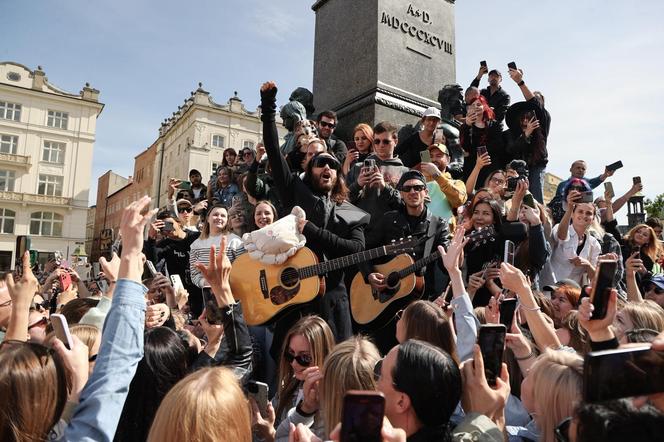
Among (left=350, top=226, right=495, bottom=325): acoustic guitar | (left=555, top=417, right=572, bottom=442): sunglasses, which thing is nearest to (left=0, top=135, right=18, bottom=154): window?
(left=350, top=226, right=495, bottom=325): acoustic guitar

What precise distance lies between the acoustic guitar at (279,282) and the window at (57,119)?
5582 centimetres

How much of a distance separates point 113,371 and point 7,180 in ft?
188

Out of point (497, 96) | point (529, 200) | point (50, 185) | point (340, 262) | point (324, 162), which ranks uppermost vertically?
point (50, 185)

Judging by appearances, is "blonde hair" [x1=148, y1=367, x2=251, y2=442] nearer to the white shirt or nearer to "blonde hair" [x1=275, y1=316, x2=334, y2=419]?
"blonde hair" [x1=275, y1=316, x2=334, y2=419]

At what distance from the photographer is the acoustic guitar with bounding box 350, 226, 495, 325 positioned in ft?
13.9

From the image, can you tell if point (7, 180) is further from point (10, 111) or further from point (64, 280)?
point (64, 280)

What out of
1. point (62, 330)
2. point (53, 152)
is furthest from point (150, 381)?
point (53, 152)

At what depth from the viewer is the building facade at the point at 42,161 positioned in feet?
157

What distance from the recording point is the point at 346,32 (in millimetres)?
8352

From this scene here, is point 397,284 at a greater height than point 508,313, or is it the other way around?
point 397,284

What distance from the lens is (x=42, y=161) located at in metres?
49.7

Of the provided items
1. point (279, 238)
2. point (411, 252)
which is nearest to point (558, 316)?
point (411, 252)

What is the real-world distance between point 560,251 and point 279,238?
10.5 feet

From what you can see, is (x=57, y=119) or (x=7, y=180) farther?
(x=57, y=119)
